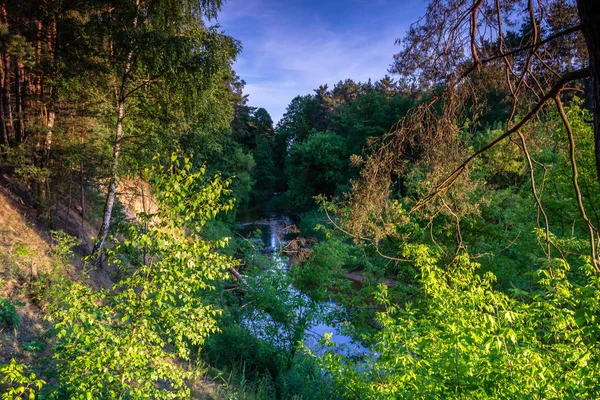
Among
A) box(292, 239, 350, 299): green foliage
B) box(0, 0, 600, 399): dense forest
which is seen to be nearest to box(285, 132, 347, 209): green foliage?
box(0, 0, 600, 399): dense forest

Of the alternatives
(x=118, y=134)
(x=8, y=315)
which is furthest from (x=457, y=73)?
(x=118, y=134)

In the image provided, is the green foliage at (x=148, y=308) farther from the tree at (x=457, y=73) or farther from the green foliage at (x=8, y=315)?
the green foliage at (x=8, y=315)

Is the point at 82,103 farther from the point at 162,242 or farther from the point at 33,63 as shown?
the point at 162,242

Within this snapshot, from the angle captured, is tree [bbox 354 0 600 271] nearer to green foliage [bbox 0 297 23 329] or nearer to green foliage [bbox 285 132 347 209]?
green foliage [bbox 0 297 23 329]

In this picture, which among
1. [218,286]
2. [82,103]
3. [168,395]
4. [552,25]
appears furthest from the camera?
[218,286]

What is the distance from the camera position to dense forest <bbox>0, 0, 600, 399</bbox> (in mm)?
3066

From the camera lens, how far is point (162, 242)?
10.5ft

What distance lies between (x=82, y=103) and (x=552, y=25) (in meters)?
10.1

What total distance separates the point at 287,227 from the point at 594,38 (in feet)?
28.0

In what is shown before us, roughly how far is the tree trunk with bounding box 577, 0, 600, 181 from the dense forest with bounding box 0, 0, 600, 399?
1cm

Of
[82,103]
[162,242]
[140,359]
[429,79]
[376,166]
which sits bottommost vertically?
[140,359]

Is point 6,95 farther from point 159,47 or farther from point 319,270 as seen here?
point 319,270

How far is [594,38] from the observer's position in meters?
1.71

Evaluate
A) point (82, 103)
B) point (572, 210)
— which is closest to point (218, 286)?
point (82, 103)
